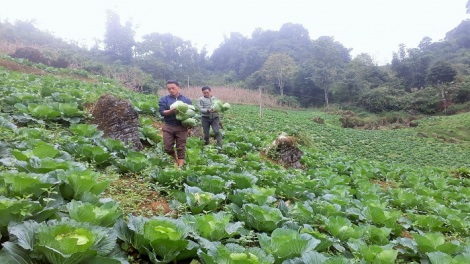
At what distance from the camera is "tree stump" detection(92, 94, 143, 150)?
5203 millimetres

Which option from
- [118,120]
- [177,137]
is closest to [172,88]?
[177,137]

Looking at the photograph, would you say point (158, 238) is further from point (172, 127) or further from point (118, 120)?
point (118, 120)

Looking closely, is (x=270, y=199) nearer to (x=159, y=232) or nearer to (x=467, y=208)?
(x=159, y=232)

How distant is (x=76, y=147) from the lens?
3.54m

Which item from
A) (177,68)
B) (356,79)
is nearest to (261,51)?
(177,68)

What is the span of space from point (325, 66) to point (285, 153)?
130 ft

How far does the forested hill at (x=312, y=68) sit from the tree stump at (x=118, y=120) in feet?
69.3

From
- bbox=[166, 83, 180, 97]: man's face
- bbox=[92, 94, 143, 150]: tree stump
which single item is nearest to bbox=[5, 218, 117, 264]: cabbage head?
bbox=[166, 83, 180, 97]: man's face

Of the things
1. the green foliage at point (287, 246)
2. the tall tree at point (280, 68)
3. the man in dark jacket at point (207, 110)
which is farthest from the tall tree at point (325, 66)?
the green foliage at point (287, 246)

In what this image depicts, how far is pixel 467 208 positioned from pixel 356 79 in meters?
37.5

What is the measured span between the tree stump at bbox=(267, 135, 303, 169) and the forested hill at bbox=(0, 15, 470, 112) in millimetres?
21641

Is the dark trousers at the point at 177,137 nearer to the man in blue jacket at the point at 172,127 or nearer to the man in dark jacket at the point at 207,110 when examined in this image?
the man in blue jacket at the point at 172,127

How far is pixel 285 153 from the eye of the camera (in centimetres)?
741

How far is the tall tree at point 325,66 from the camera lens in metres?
41.1
